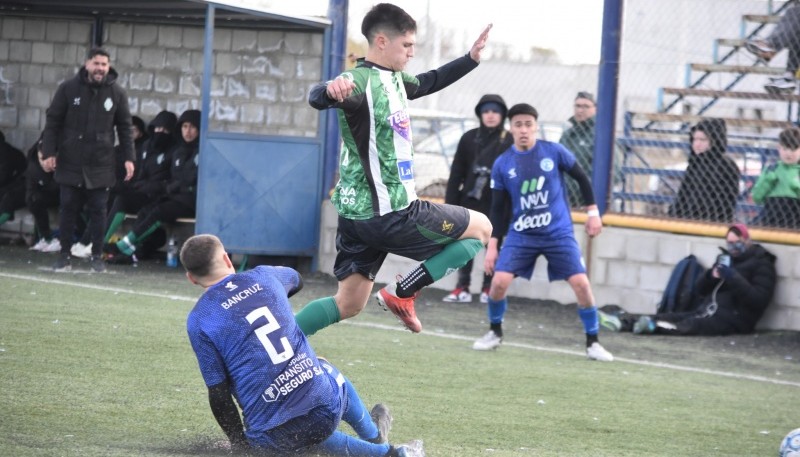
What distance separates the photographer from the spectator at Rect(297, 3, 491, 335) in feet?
20.9

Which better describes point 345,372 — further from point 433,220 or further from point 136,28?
point 136,28

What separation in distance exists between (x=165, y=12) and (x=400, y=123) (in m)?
10.1

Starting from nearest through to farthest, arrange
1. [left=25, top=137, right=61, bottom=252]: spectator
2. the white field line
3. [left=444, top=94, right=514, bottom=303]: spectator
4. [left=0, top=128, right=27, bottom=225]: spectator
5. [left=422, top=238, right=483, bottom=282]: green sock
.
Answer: [left=422, top=238, right=483, bottom=282]: green sock, the white field line, [left=444, top=94, right=514, bottom=303]: spectator, [left=25, top=137, right=61, bottom=252]: spectator, [left=0, top=128, right=27, bottom=225]: spectator

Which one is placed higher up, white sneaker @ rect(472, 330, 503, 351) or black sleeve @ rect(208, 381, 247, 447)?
black sleeve @ rect(208, 381, 247, 447)

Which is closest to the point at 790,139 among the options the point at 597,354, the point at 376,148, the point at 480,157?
the point at 480,157

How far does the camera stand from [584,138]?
44.1 ft

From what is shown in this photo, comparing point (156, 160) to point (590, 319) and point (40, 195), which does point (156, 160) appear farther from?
point (590, 319)

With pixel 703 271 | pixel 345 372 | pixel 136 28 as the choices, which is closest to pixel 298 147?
pixel 136 28

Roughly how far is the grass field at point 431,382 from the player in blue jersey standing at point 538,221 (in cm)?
39


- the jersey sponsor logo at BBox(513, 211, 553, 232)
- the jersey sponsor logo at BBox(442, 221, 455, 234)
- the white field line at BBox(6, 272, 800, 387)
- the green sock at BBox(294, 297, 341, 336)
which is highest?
the jersey sponsor logo at BBox(442, 221, 455, 234)

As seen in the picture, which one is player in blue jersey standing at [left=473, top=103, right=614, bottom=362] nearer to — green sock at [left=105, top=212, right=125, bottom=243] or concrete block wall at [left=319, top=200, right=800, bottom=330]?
concrete block wall at [left=319, top=200, right=800, bottom=330]

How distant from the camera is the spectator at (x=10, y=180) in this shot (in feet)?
52.3

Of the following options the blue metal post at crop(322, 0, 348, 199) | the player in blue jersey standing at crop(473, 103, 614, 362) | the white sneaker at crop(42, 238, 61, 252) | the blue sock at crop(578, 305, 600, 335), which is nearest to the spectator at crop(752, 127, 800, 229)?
the player in blue jersey standing at crop(473, 103, 614, 362)

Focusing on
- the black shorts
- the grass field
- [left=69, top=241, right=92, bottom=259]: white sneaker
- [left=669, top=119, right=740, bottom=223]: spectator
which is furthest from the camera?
[left=69, top=241, right=92, bottom=259]: white sneaker
